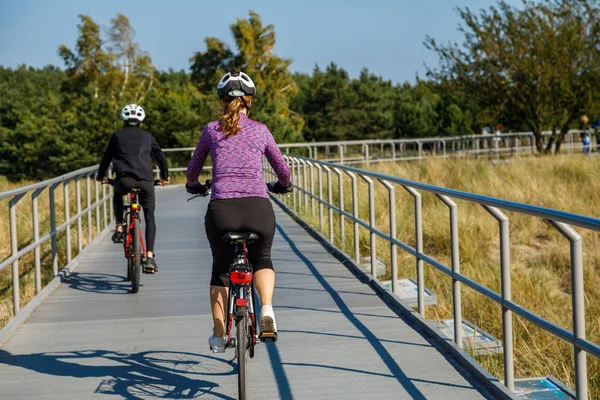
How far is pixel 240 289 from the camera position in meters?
4.64

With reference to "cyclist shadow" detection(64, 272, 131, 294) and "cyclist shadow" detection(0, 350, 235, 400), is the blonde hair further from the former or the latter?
"cyclist shadow" detection(64, 272, 131, 294)

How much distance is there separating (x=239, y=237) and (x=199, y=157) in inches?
22.8

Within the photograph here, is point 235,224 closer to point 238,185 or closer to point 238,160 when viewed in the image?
point 238,185

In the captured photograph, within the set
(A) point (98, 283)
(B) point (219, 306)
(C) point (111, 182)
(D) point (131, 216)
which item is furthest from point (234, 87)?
(A) point (98, 283)

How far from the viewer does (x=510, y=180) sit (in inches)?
798

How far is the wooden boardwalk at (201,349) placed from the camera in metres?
5.09

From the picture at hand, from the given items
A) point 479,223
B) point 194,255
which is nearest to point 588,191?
point 479,223

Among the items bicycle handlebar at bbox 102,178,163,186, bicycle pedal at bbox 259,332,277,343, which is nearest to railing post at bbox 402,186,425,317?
bicycle pedal at bbox 259,332,277,343

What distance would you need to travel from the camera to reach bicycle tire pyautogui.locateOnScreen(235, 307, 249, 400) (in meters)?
4.41

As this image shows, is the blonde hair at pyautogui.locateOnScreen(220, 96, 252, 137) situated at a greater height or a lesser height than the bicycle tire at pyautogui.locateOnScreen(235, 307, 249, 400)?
greater

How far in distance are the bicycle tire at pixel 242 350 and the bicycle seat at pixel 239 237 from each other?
0.35 meters

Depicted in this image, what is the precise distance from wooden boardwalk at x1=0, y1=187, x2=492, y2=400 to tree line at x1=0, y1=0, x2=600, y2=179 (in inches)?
920

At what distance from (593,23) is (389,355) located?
29662 millimetres

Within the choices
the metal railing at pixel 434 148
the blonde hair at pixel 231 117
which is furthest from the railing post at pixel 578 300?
the metal railing at pixel 434 148
